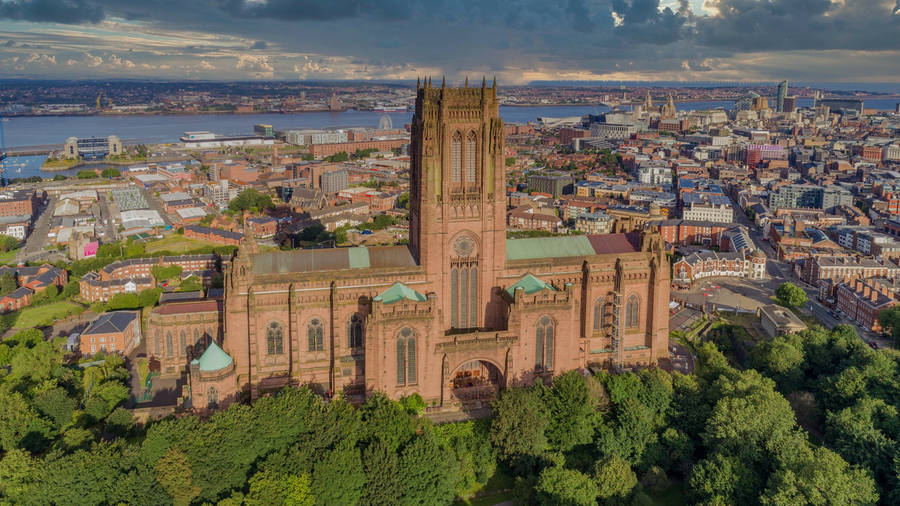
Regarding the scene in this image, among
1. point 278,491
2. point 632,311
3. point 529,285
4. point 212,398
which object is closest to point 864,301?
Result: point 632,311

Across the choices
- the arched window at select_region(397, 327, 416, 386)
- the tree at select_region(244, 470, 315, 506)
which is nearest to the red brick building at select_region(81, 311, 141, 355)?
the arched window at select_region(397, 327, 416, 386)

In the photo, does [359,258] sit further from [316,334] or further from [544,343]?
[544,343]

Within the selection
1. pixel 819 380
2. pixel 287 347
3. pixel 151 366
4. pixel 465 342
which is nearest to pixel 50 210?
pixel 151 366

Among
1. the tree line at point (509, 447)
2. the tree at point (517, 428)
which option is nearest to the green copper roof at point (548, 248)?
the tree line at point (509, 447)

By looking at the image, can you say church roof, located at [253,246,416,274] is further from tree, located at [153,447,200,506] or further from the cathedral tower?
tree, located at [153,447,200,506]

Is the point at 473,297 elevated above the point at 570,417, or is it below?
above

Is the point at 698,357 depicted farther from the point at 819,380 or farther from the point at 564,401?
the point at 564,401

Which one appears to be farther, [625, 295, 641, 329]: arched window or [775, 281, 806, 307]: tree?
[775, 281, 806, 307]: tree
